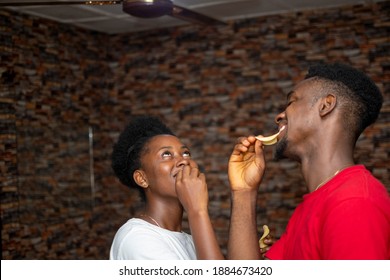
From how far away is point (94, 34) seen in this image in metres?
4.83

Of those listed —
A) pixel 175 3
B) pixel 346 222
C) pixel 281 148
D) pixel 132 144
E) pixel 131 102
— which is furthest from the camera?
pixel 131 102

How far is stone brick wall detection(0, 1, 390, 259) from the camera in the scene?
4039mm

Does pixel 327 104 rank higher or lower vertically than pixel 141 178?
higher

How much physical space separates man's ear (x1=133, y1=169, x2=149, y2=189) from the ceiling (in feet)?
6.35

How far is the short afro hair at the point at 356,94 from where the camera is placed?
5.20 feet

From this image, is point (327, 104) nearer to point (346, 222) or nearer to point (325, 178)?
point (325, 178)

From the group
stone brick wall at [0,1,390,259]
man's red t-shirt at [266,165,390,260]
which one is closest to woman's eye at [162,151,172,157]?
man's red t-shirt at [266,165,390,260]

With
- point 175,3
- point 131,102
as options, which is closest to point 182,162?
point 175,3

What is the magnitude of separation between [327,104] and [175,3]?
2.45m

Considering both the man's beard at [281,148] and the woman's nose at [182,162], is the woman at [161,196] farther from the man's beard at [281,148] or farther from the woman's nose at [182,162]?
the man's beard at [281,148]

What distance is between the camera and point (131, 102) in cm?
492

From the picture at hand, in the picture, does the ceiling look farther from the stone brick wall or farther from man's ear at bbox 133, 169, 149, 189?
man's ear at bbox 133, 169, 149, 189

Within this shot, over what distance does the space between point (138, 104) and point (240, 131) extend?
3.21 feet

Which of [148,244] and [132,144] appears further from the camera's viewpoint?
[132,144]
